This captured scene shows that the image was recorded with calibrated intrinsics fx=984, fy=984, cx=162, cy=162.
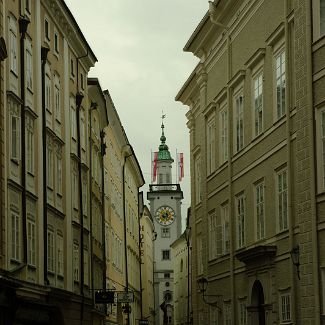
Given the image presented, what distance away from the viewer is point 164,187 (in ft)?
481

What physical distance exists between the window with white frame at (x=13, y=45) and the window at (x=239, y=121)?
8170 mm

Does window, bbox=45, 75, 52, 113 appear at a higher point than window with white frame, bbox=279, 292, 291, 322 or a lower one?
higher

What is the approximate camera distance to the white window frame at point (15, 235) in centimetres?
2681

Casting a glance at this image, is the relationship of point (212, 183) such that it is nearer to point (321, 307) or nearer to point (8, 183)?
point (8, 183)

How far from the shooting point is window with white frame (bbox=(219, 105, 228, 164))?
1403 inches

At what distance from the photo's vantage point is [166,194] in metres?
145

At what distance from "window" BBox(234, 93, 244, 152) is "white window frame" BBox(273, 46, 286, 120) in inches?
189

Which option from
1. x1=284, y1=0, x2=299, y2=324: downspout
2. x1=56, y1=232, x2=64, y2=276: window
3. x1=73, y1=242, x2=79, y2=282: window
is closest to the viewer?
x1=284, y1=0, x2=299, y2=324: downspout

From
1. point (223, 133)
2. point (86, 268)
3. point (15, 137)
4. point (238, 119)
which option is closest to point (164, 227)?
point (86, 268)

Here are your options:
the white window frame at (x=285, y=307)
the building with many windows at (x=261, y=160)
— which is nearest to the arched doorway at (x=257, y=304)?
the building with many windows at (x=261, y=160)

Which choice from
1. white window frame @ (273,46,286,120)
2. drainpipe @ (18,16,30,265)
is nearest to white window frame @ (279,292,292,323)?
white window frame @ (273,46,286,120)

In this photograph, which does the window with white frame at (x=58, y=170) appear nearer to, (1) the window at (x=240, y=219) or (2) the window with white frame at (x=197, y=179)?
(1) the window at (x=240, y=219)

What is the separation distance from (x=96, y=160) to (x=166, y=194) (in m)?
96.7

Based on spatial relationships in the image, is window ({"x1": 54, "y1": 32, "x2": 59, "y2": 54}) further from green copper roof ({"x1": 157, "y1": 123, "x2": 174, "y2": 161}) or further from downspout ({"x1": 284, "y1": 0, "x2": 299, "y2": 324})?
green copper roof ({"x1": 157, "y1": 123, "x2": 174, "y2": 161})
